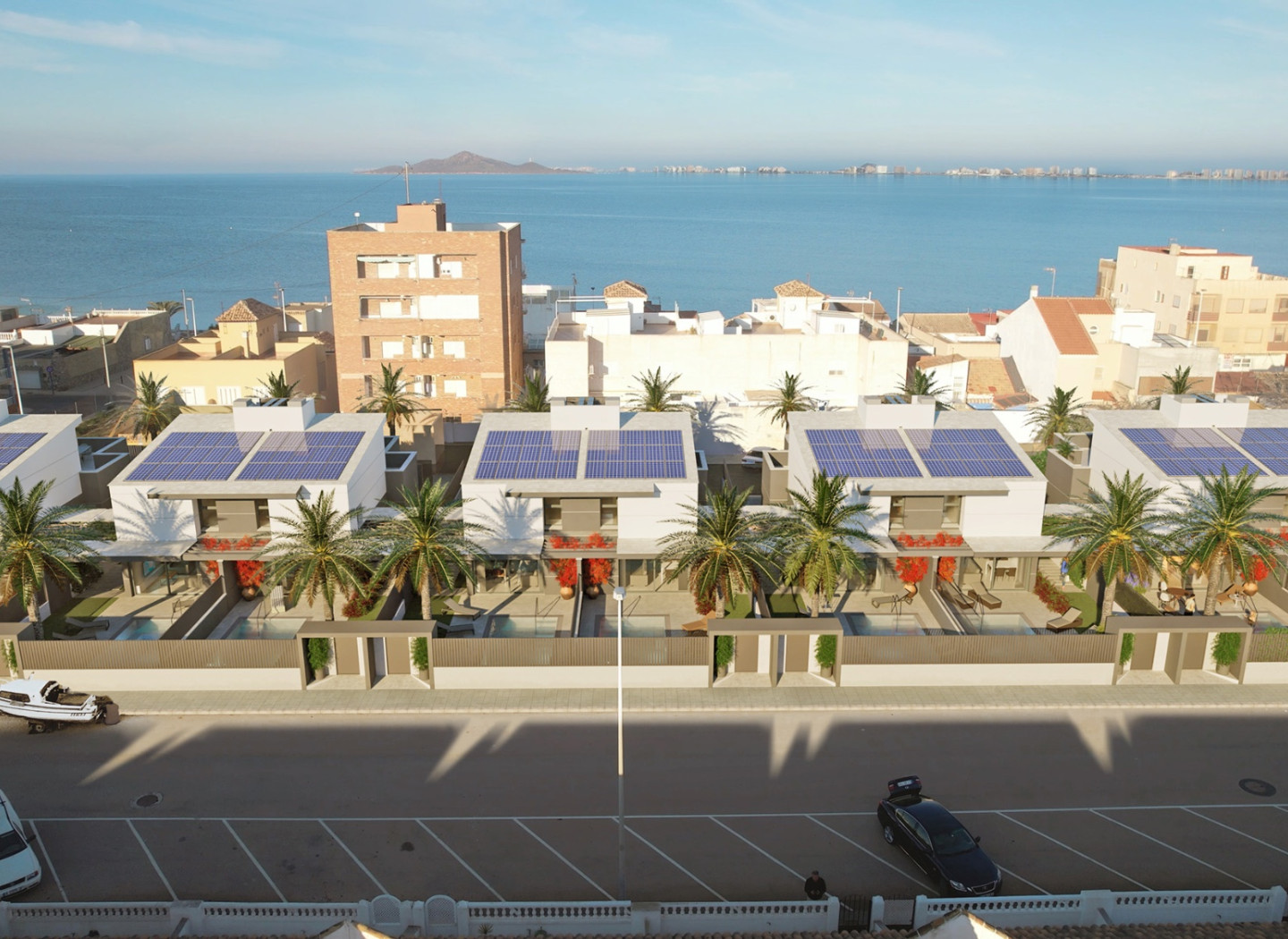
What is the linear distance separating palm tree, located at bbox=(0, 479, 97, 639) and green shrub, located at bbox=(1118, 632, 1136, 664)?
1219 inches

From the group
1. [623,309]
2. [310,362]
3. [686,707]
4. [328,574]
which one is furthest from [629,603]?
[310,362]

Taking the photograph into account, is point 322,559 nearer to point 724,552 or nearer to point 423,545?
point 423,545

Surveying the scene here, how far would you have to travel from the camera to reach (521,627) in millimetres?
31047

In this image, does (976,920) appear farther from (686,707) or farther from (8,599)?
(8,599)

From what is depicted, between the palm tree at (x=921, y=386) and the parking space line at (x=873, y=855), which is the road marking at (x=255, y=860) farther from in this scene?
the palm tree at (x=921, y=386)

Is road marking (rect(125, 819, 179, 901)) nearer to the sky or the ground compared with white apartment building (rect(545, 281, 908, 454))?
nearer to the ground

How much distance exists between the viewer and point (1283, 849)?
2148cm

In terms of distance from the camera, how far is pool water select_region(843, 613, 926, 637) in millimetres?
31094

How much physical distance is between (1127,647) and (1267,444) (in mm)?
12799

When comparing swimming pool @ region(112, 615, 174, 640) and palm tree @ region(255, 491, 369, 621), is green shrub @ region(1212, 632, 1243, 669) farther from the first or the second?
swimming pool @ region(112, 615, 174, 640)

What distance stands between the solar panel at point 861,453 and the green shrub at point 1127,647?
822 cm

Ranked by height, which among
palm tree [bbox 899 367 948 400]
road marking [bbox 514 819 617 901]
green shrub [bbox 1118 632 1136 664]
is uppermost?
palm tree [bbox 899 367 948 400]

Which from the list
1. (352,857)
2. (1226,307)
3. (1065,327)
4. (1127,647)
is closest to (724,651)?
(352,857)

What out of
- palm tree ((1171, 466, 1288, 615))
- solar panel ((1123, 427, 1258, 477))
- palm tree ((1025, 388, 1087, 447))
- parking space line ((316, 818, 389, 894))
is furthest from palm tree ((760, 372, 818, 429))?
parking space line ((316, 818, 389, 894))
